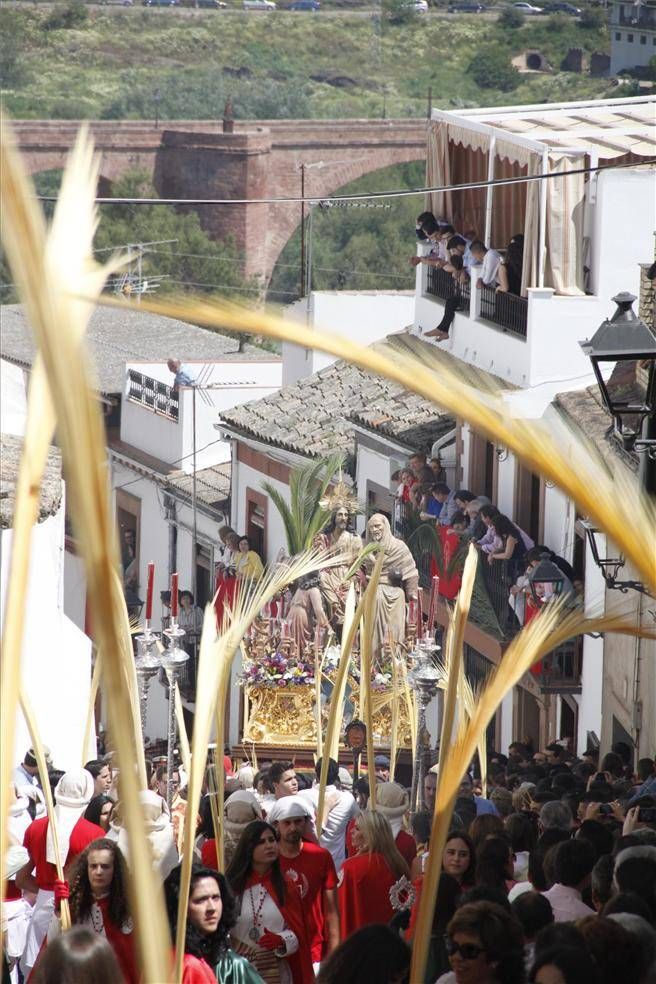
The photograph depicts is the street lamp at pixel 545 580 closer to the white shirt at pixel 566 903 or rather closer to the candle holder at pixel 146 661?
the candle holder at pixel 146 661

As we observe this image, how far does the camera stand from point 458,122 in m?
23.3

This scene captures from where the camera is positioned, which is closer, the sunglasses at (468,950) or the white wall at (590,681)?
the sunglasses at (468,950)

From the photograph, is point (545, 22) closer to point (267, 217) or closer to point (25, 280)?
point (267, 217)

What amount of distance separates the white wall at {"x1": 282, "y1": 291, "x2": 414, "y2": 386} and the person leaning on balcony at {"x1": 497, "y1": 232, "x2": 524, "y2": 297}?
9673 millimetres

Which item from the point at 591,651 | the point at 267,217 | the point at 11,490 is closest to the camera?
the point at 11,490

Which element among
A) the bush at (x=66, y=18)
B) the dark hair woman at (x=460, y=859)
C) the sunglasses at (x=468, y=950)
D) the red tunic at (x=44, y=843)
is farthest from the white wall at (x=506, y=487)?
the bush at (x=66, y=18)

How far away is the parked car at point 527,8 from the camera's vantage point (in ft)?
274

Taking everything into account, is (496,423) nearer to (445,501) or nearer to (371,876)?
(371,876)

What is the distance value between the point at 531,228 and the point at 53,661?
7313 mm

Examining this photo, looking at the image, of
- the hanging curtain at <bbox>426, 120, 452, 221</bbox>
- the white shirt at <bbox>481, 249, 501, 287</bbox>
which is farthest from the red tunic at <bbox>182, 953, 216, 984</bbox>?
the hanging curtain at <bbox>426, 120, 452, 221</bbox>

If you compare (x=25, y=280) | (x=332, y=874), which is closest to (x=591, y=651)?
(x=332, y=874)

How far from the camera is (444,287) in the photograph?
79.6ft

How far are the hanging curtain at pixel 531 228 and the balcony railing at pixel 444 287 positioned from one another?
1563 millimetres

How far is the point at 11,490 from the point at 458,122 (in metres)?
9.93
